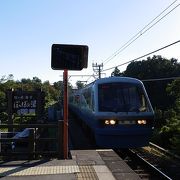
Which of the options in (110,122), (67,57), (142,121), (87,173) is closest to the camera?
(87,173)

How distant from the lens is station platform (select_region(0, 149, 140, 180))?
28.5ft

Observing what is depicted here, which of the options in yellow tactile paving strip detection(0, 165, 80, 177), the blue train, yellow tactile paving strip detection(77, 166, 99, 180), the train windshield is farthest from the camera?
the train windshield

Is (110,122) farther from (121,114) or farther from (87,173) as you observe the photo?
(87,173)

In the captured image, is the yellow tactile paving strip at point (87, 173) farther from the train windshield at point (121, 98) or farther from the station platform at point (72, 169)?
the train windshield at point (121, 98)

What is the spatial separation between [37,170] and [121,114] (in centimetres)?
668

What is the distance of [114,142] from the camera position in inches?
609

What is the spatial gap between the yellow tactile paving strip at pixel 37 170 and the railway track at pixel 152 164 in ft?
9.73

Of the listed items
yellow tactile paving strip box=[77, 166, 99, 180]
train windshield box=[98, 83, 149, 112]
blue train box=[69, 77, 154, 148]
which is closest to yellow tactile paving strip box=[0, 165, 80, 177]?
yellow tactile paving strip box=[77, 166, 99, 180]

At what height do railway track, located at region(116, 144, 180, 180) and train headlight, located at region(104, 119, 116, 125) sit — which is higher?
train headlight, located at region(104, 119, 116, 125)

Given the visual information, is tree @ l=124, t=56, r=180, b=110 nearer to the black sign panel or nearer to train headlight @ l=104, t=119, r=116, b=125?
train headlight @ l=104, t=119, r=116, b=125

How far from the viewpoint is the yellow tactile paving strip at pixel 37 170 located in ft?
29.5

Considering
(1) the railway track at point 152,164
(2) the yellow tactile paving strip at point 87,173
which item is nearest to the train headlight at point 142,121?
(1) the railway track at point 152,164

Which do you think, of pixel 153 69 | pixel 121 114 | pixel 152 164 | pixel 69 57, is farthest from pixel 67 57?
pixel 153 69

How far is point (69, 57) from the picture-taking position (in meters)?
10.6
